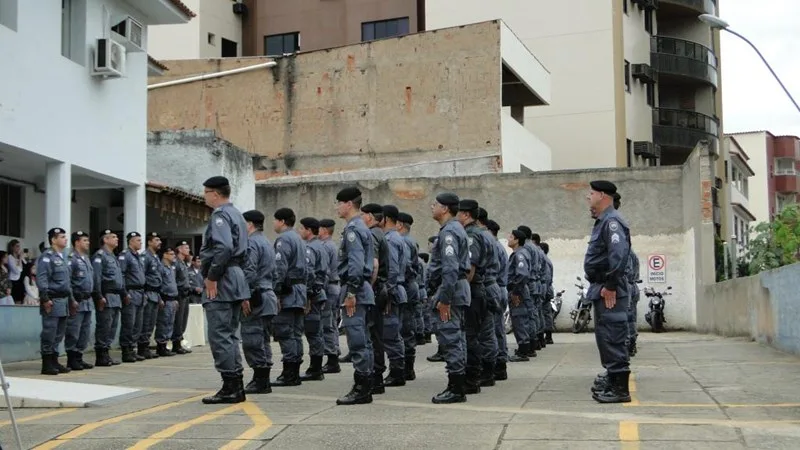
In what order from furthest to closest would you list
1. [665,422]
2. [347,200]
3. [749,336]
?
[749,336] < [347,200] < [665,422]

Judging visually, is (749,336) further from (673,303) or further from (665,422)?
(665,422)

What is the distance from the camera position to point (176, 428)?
26.1 ft

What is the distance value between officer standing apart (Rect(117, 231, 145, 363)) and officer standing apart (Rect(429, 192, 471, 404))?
727 cm

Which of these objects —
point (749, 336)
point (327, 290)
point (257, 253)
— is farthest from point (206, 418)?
point (749, 336)

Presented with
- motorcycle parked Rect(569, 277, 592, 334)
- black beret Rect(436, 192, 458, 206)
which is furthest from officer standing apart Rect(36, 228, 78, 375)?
motorcycle parked Rect(569, 277, 592, 334)

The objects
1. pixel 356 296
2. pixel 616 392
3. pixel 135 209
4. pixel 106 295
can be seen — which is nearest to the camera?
pixel 616 392

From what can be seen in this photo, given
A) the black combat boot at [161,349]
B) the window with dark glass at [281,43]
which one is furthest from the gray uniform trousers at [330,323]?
the window with dark glass at [281,43]

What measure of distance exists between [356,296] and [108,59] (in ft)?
31.0

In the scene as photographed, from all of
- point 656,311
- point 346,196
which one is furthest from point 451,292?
point 656,311

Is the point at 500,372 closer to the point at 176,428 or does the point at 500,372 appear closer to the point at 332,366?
the point at 332,366

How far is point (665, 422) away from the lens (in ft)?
25.5

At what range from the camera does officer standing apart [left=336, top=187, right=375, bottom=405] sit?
944 cm

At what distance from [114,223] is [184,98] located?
35.7ft

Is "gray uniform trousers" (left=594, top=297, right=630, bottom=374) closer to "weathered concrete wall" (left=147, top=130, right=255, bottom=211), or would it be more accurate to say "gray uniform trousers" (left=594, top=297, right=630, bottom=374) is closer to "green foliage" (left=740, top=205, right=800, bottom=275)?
"weathered concrete wall" (left=147, top=130, right=255, bottom=211)
